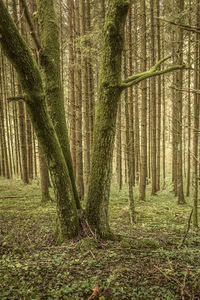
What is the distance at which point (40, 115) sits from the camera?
3342mm

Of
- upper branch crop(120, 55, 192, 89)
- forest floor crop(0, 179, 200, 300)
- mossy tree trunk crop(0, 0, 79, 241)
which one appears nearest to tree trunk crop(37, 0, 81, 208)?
mossy tree trunk crop(0, 0, 79, 241)

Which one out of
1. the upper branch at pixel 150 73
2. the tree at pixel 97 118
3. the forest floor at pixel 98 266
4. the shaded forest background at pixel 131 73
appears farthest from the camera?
the shaded forest background at pixel 131 73

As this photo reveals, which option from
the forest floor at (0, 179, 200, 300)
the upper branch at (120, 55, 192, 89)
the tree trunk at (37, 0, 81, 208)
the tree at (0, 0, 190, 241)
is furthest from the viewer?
the tree trunk at (37, 0, 81, 208)

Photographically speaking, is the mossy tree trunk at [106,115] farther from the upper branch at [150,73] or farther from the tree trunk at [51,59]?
the tree trunk at [51,59]

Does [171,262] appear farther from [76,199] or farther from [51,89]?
[51,89]

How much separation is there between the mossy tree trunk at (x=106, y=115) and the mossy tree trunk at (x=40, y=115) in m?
0.50

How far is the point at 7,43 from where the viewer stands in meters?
2.78

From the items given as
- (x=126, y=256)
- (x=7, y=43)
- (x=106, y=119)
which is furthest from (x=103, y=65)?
(x=126, y=256)

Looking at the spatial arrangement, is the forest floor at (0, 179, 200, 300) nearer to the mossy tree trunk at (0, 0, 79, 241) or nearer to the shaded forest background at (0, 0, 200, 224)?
the mossy tree trunk at (0, 0, 79, 241)

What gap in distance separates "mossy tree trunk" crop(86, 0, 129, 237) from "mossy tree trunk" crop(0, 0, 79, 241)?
501 mm

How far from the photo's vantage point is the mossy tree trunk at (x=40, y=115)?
2.79m

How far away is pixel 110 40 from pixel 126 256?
4066 millimetres

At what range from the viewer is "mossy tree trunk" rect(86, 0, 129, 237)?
3887mm

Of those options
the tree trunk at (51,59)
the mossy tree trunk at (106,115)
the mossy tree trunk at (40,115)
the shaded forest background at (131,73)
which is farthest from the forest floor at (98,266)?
the shaded forest background at (131,73)
